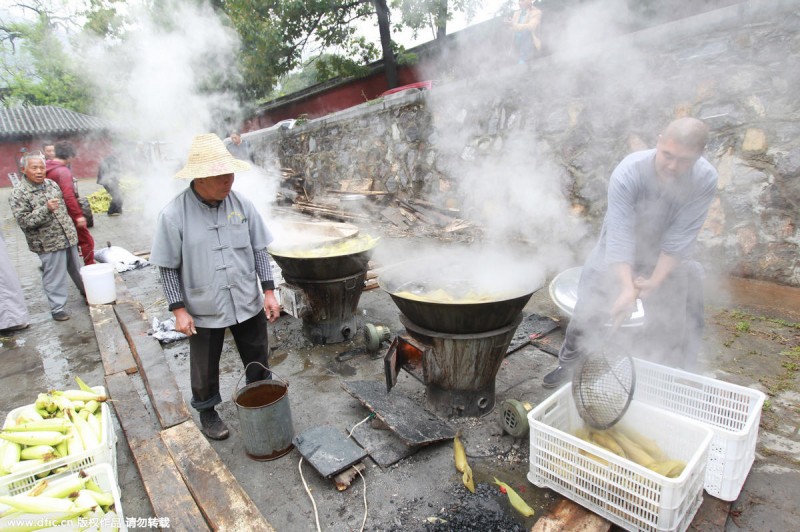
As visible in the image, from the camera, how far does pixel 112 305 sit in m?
6.21

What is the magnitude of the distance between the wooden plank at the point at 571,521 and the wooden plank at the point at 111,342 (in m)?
4.11

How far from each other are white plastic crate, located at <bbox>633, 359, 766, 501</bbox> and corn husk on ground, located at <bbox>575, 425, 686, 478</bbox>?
0.26m

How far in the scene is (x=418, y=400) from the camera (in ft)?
13.1

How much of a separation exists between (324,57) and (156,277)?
39.4 ft

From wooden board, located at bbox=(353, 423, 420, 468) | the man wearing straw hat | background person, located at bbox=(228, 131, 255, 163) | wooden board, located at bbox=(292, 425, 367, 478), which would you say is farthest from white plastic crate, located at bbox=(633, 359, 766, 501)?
background person, located at bbox=(228, 131, 255, 163)

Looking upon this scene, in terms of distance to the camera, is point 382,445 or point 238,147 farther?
point 238,147

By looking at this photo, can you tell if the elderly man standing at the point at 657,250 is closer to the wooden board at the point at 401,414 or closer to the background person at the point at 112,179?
the wooden board at the point at 401,414

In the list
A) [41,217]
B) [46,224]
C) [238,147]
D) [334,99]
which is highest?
[334,99]

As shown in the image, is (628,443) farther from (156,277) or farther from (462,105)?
(156,277)

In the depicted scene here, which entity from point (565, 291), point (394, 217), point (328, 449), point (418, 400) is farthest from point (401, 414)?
point (394, 217)

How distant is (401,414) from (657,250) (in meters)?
2.32

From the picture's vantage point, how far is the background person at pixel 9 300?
566 cm

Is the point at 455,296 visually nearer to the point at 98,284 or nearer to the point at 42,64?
the point at 98,284

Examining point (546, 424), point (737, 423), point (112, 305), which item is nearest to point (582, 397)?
point (546, 424)
